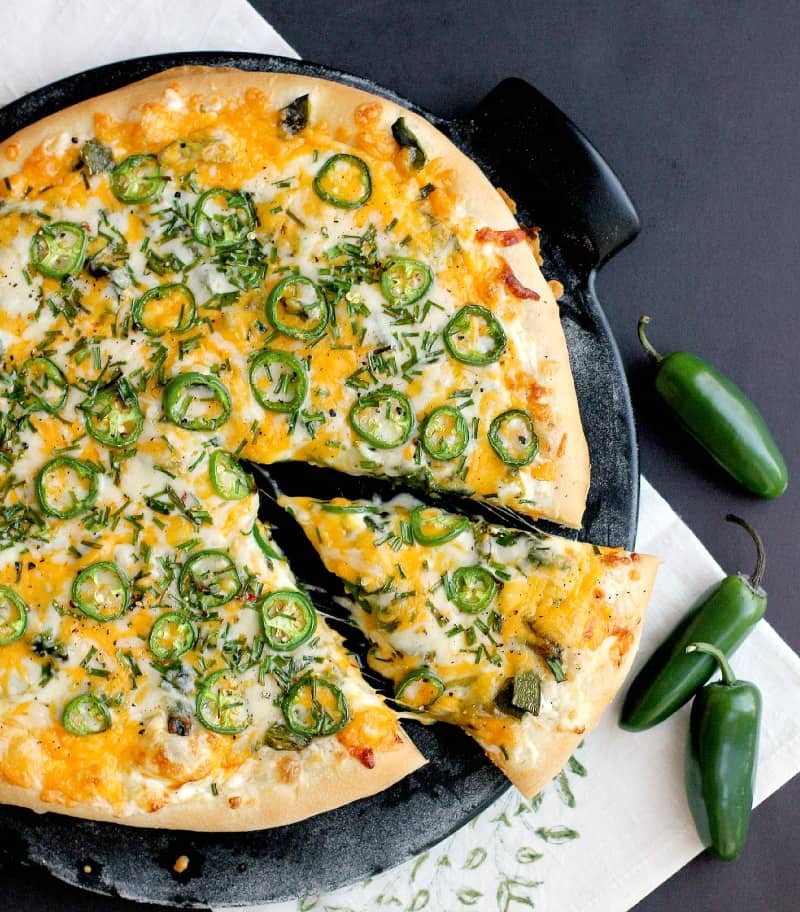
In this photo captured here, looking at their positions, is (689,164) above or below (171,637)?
above

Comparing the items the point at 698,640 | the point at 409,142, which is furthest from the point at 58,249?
the point at 698,640

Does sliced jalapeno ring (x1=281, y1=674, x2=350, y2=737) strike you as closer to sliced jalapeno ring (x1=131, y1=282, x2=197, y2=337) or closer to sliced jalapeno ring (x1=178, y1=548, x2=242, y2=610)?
sliced jalapeno ring (x1=178, y1=548, x2=242, y2=610)

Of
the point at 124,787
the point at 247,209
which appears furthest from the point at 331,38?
the point at 124,787

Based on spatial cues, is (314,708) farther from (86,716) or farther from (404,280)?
(404,280)

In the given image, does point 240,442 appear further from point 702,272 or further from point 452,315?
point 702,272

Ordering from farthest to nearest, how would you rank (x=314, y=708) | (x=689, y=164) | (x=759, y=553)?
(x=689, y=164) → (x=759, y=553) → (x=314, y=708)

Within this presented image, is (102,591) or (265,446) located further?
(265,446)

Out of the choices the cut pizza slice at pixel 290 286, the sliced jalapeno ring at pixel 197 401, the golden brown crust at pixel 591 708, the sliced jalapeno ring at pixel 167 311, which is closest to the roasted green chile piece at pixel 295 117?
the cut pizza slice at pixel 290 286

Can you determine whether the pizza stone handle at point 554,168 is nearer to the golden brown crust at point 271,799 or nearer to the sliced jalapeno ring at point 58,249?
the sliced jalapeno ring at point 58,249
